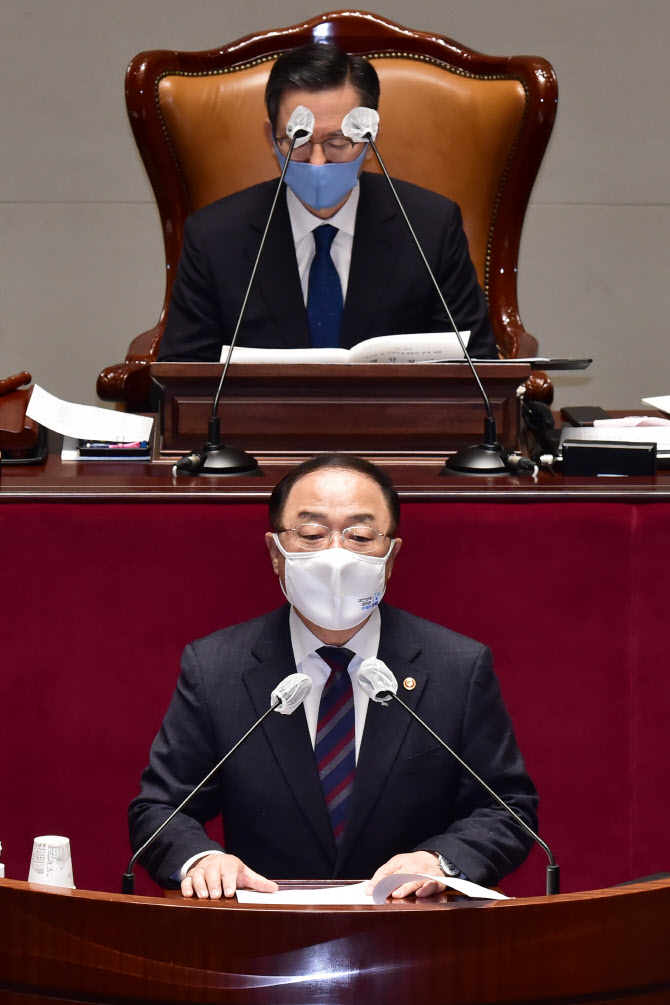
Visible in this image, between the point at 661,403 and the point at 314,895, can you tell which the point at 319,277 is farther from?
the point at 314,895

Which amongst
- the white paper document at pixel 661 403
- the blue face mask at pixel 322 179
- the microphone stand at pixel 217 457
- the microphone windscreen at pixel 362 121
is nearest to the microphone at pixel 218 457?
the microphone stand at pixel 217 457

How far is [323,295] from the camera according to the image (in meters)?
2.76

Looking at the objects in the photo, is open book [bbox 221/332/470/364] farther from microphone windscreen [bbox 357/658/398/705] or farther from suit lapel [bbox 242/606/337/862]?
microphone windscreen [bbox 357/658/398/705]

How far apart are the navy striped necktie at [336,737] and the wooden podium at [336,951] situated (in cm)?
79

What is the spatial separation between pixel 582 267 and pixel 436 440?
7.31 ft

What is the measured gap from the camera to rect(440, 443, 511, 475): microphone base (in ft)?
6.54

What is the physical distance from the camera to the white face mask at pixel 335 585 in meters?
1.62

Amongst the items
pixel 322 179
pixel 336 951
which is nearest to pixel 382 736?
pixel 336 951

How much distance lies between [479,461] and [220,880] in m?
0.77

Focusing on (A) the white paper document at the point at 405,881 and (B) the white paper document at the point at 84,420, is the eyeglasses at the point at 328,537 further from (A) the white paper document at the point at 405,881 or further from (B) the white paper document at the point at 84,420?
(B) the white paper document at the point at 84,420

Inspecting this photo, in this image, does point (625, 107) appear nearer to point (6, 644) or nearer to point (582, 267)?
point (582, 267)

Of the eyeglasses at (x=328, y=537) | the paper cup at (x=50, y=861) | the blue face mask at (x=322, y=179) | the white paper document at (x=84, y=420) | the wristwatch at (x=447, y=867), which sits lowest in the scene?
the paper cup at (x=50, y=861)

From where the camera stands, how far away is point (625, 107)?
4086mm

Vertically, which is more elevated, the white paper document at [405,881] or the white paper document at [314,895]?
the white paper document at [405,881]
